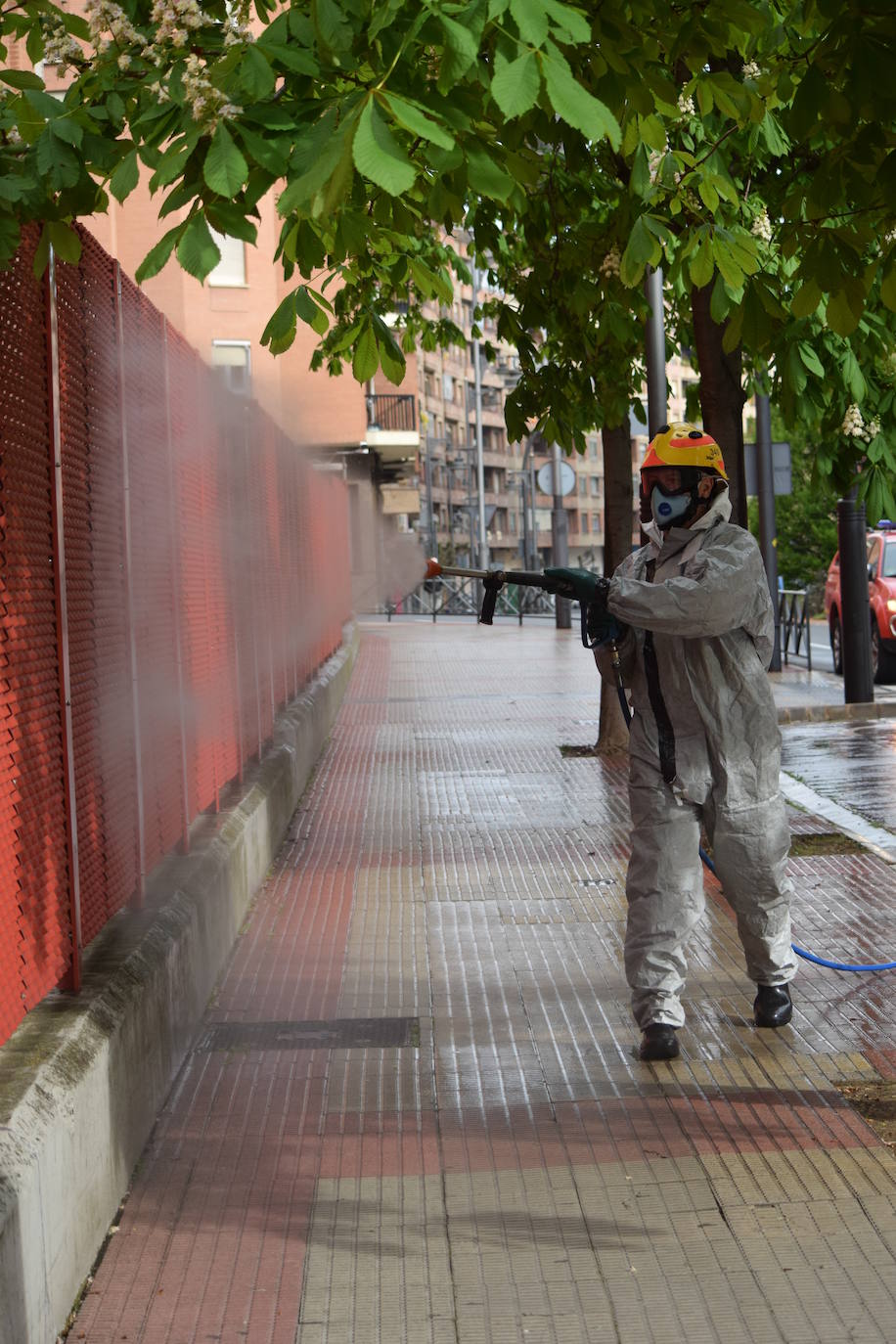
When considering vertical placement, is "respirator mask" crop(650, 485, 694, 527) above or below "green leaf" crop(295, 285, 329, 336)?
below

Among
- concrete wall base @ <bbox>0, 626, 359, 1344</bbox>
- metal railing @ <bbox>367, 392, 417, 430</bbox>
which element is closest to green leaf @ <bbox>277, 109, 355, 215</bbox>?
concrete wall base @ <bbox>0, 626, 359, 1344</bbox>

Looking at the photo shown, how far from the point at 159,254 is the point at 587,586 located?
248 cm

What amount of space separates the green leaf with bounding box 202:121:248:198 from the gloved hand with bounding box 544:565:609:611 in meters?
2.48

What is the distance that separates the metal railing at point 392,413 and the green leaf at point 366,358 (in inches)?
1602

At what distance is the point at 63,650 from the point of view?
191 inches

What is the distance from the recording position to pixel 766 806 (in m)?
6.01

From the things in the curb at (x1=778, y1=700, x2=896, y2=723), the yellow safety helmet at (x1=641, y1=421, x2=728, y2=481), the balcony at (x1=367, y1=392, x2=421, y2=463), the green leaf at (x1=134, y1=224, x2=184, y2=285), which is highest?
the balcony at (x1=367, y1=392, x2=421, y2=463)

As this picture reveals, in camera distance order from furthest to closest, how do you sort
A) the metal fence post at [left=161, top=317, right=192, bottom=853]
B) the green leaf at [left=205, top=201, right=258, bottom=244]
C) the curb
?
1. the curb
2. the metal fence post at [left=161, top=317, right=192, bottom=853]
3. the green leaf at [left=205, top=201, right=258, bottom=244]

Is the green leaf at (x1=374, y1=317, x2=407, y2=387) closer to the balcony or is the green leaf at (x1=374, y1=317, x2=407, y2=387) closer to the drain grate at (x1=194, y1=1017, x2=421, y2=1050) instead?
the drain grate at (x1=194, y1=1017, x2=421, y2=1050)

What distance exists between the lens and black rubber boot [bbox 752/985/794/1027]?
615 cm

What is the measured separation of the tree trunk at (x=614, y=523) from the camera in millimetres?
14352

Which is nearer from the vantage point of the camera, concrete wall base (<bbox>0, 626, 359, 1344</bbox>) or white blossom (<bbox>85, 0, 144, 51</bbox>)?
concrete wall base (<bbox>0, 626, 359, 1344</bbox>)

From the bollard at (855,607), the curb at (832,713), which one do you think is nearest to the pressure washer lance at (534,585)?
the curb at (832,713)

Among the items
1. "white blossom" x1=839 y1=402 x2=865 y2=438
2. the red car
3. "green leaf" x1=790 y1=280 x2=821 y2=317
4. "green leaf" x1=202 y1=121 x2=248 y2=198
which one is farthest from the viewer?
the red car
